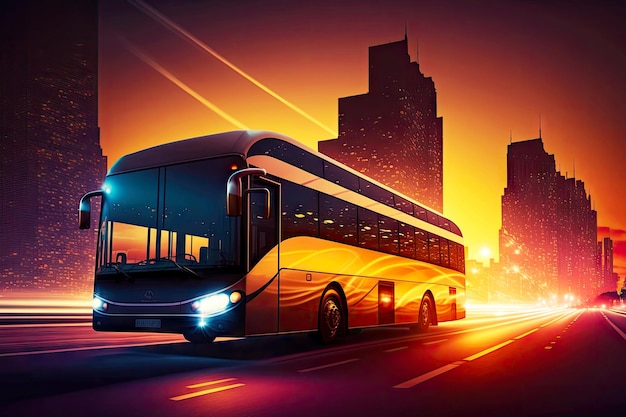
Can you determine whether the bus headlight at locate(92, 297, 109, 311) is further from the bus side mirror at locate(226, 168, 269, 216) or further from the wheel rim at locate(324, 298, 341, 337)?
the wheel rim at locate(324, 298, 341, 337)

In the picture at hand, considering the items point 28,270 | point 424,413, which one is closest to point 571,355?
point 424,413

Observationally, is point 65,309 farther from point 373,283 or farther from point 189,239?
point 189,239

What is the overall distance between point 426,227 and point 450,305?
3.85m

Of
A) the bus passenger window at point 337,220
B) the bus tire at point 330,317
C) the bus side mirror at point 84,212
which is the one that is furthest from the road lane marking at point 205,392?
the bus passenger window at point 337,220

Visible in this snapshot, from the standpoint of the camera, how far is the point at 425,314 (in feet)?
72.3

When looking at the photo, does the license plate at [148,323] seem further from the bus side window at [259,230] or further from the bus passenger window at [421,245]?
the bus passenger window at [421,245]

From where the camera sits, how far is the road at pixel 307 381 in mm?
7098

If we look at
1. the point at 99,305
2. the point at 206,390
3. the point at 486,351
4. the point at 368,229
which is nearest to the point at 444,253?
the point at 368,229

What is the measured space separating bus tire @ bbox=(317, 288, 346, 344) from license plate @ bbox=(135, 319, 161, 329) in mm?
3796

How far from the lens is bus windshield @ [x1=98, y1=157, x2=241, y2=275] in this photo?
11719mm

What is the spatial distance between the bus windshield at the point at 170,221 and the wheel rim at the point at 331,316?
390 centimetres

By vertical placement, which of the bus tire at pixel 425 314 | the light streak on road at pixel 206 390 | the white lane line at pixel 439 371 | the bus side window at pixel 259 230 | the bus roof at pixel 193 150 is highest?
the bus roof at pixel 193 150

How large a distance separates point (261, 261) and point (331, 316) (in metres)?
3.51

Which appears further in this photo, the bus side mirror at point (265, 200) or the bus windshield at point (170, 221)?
the bus windshield at point (170, 221)
